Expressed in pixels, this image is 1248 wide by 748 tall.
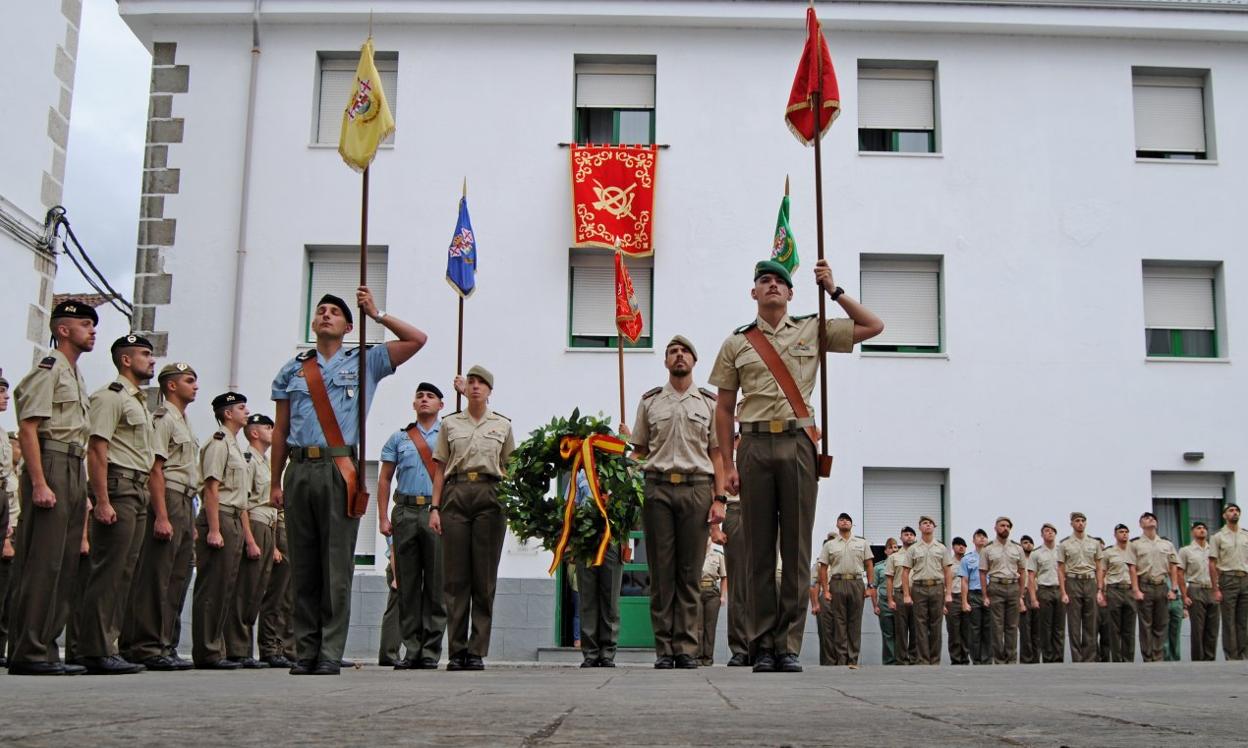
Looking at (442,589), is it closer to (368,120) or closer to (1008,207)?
(368,120)

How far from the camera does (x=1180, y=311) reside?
704 inches

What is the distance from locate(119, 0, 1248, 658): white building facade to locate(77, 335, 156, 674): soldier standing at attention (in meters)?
8.40

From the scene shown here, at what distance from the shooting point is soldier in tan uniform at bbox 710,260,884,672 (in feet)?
23.3

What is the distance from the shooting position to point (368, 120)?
8.83 meters

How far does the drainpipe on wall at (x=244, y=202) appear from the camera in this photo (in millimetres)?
17250

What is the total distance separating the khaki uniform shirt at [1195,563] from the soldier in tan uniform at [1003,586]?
7.27 feet

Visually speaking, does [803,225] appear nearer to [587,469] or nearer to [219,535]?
[587,469]

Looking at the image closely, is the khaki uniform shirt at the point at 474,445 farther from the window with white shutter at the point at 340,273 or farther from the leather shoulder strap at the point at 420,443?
the window with white shutter at the point at 340,273

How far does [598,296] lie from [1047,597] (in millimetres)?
7348

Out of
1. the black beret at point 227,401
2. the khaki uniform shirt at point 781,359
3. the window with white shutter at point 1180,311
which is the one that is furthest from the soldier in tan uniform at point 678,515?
the window with white shutter at point 1180,311

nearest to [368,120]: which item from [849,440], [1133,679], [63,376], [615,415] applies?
[63,376]

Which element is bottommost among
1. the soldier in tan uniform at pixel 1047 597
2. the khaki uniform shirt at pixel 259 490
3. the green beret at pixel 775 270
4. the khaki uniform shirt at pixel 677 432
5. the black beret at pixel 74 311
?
the soldier in tan uniform at pixel 1047 597

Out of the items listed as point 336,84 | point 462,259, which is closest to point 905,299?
point 462,259

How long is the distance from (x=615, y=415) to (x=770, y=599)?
9.93 meters
